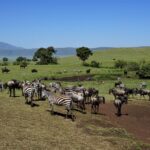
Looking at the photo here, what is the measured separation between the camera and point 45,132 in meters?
29.6

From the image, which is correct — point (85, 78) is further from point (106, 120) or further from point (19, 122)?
point (19, 122)

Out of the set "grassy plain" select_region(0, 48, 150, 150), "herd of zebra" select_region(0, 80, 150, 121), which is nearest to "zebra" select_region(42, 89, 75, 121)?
"herd of zebra" select_region(0, 80, 150, 121)

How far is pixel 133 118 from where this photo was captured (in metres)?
40.4

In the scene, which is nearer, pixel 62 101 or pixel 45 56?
pixel 62 101

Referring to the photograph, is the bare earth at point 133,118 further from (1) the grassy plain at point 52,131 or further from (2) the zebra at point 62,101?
(2) the zebra at point 62,101

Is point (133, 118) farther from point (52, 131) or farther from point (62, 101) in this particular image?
point (52, 131)

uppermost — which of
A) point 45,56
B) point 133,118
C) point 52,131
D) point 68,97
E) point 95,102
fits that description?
point 45,56

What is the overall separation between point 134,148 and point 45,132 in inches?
253

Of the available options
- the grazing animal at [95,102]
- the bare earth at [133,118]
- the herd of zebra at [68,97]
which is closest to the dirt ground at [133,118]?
the bare earth at [133,118]

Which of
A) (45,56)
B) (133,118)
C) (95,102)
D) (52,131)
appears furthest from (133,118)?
(45,56)

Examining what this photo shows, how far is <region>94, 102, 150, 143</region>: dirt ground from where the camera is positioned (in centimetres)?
3536

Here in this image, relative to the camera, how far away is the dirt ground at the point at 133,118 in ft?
116

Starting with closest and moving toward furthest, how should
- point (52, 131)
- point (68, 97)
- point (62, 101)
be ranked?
point (52, 131)
point (62, 101)
point (68, 97)

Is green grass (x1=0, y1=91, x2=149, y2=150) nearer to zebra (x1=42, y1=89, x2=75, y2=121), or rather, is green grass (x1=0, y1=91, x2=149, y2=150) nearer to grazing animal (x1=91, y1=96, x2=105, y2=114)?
zebra (x1=42, y1=89, x2=75, y2=121)
